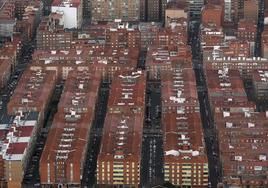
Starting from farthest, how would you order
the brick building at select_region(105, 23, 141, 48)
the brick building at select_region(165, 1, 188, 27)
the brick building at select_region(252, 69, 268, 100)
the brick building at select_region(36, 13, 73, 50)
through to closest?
the brick building at select_region(165, 1, 188, 27)
the brick building at select_region(105, 23, 141, 48)
the brick building at select_region(36, 13, 73, 50)
the brick building at select_region(252, 69, 268, 100)

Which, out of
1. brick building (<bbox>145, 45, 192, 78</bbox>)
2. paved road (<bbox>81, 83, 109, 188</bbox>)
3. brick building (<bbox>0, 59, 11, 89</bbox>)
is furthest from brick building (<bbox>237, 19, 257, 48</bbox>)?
brick building (<bbox>0, 59, 11, 89</bbox>)

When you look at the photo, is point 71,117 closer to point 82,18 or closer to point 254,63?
point 254,63

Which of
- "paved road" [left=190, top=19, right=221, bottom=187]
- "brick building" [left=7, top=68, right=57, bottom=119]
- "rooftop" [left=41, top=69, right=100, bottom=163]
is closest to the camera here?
"rooftop" [left=41, top=69, right=100, bottom=163]

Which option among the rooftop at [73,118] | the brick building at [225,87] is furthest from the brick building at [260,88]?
the rooftop at [73,118]

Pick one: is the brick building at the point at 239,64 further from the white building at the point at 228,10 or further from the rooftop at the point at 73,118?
the white building at the point at 228,10

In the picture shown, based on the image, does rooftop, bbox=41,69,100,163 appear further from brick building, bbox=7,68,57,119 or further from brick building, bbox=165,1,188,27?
brick building, bbox=165,1,188,27

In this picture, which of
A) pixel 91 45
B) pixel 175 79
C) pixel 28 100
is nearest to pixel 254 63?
pixel 175 79
